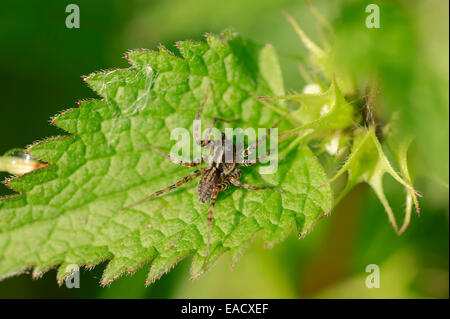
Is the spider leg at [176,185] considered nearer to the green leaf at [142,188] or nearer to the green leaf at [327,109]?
the green leaf at [142,188]

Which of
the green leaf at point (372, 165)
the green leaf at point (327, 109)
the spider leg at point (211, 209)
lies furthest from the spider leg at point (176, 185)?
the green leaf at point (372, 165)

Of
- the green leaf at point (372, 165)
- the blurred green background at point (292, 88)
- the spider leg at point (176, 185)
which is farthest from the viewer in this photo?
the spider leg at point (176, 185)

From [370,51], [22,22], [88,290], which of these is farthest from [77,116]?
A: [22,22]

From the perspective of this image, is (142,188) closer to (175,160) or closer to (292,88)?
(175,160)

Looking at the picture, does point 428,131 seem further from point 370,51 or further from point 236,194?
point 236,194

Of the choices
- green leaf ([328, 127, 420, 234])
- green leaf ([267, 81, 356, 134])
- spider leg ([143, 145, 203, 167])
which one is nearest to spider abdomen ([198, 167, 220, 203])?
spider leg ([143, 145, 203, 167])

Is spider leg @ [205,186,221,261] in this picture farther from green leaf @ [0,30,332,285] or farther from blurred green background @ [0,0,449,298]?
blurred green background @ [0,0,449,298]
